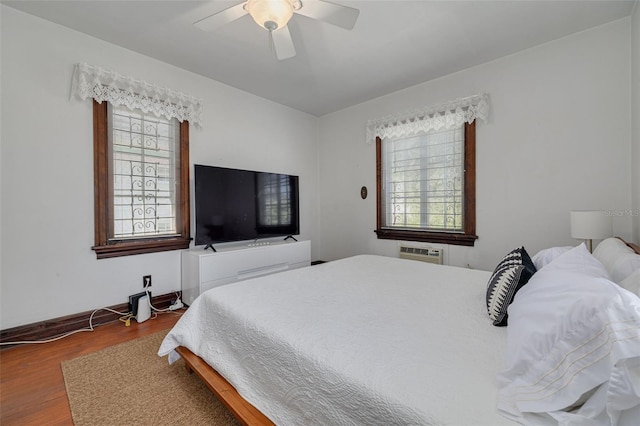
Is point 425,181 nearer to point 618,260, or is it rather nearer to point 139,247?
point 618,260

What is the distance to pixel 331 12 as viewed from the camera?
167 centimetres

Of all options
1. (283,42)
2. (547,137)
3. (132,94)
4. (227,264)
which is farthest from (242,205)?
(547,137)

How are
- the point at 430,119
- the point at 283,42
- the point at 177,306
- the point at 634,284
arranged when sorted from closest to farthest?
the point at 634,284
the point at 283,42
the point at 177,306
the point at 430,119

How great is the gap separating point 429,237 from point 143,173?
125 inches

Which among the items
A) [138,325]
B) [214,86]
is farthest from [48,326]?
[214,86]

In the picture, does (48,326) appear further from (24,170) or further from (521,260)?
(521,260)

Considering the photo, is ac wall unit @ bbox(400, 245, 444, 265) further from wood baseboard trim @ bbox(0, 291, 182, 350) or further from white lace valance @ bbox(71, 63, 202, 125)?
wood baseboard trim @ bbox(0, 291, 182, 350)

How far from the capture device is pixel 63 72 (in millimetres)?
2293

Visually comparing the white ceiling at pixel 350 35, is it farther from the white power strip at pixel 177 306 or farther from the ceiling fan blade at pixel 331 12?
the white power strip at pixel 177 306

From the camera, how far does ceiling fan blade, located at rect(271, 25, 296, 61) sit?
1.91 meters

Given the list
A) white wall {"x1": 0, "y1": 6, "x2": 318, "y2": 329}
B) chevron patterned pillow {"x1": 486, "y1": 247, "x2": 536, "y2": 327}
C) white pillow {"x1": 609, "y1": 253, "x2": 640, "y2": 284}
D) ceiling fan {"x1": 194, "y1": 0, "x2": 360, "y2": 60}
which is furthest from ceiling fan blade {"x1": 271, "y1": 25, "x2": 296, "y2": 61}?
white pillow {"x1": 609, "y1": 253, "x2": 640, "y2": 284}

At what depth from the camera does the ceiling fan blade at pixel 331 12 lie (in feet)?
5.24

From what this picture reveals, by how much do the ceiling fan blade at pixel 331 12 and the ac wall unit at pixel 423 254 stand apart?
2.48m

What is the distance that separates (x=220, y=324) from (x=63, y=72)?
2.55m
